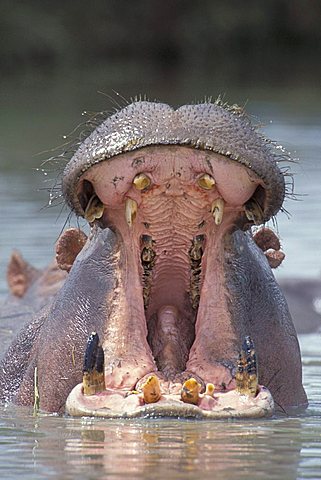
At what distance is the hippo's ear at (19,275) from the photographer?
10.4 meters

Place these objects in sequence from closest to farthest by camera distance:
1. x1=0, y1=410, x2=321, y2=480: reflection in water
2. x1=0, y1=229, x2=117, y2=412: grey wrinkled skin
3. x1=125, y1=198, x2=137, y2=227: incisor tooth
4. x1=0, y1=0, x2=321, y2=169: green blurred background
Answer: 1. x1=0, y1=410, x2=321, y2=480: reflection in water
2. x1=125, y1=198, x2=137, y2=227: incisor tooth
3. x1=0, y1=229, x2=117, y2=412: grey wrinkled skin
4. x1=0, y1=0, x2=321, y2=169: green blurred background

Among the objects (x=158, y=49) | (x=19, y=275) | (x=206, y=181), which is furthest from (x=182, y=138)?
(x=158, y=49)

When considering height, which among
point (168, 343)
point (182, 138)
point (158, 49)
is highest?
point (158, 49)

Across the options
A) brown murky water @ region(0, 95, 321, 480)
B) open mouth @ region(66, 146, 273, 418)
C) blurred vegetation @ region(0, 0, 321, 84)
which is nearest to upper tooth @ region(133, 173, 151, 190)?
open mouth @ region(66, 146, 273, 418)

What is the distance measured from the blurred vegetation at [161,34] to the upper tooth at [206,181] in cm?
3459

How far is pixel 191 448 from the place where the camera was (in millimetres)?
5195

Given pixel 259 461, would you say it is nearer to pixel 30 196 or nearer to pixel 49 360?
pixel 49 360

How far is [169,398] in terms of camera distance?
5598 mm

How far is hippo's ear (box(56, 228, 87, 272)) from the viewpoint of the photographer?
21.6 ft

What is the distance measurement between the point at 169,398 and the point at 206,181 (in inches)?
31.9

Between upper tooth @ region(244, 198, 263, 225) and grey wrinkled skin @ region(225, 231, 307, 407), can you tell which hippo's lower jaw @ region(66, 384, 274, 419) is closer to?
grey wrinkled skin @ region(225, 231, 307, 407)

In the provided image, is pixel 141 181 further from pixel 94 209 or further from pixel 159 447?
pixel 159 447

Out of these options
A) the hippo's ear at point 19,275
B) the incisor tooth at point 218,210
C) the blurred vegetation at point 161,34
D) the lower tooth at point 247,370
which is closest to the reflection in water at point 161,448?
the lower tooth at point 247,370

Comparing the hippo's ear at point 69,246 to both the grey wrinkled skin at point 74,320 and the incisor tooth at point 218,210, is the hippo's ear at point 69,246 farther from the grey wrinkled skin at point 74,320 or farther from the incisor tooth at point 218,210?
the incisor tooth at point 218,210
